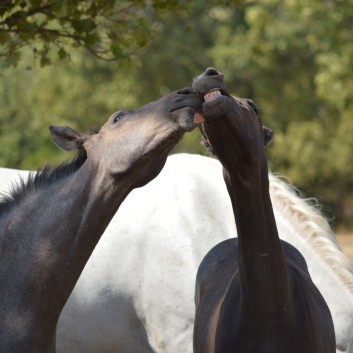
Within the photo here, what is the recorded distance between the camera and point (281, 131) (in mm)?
20859

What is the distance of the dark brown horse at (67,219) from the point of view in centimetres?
372

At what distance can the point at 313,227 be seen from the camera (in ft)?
19.1

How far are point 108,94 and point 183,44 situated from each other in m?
1.81

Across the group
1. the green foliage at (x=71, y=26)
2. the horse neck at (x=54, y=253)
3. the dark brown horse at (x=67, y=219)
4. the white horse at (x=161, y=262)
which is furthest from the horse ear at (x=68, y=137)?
the white horse at (x=161, y=262)

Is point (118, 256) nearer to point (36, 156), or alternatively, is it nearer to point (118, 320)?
point (118, 320)

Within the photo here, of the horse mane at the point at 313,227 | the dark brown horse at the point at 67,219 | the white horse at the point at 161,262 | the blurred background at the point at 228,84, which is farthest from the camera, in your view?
the blurred background at the point at 228,84

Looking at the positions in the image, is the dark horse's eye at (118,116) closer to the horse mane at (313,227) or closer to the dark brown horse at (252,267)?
the dark brown horse at (252,267)

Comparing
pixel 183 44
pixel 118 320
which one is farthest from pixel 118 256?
pixel 183 44

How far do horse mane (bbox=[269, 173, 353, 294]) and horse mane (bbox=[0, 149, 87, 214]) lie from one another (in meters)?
2.14

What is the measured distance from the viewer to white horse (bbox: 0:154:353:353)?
582 centimetres

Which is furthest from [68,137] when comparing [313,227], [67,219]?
[313,227]

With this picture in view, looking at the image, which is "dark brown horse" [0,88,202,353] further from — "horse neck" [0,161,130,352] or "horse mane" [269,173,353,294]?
"horse mane" [269,173,353,294]

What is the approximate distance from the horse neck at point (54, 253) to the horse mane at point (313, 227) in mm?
2191

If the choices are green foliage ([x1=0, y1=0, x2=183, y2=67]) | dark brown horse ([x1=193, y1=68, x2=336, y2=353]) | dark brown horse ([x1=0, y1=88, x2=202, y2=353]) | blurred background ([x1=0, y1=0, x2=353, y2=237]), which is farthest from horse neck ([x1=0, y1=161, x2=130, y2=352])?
blurred background ([x1=0, y1=0, x2=353, y2=237])
